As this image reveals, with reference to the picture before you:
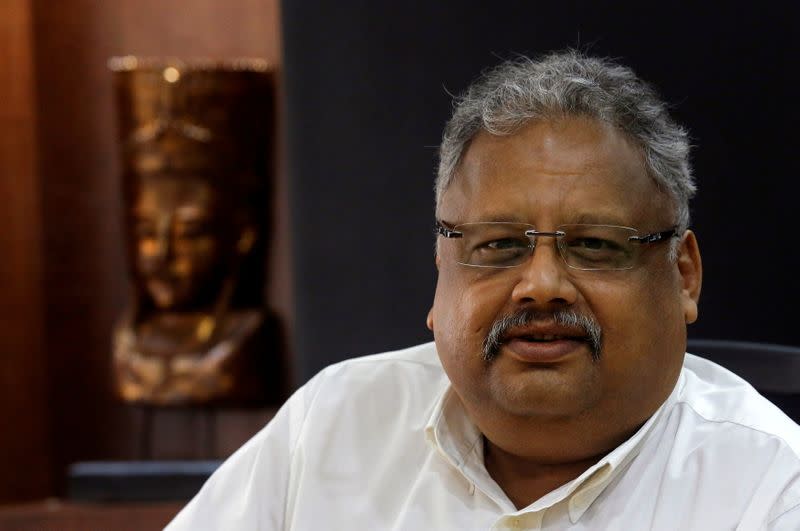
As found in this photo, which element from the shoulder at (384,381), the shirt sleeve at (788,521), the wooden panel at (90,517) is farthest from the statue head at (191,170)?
the shirt sleeve at (788,521)

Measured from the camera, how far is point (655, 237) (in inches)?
55.9

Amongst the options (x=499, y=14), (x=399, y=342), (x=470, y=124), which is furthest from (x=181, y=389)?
(x=470, y=124)

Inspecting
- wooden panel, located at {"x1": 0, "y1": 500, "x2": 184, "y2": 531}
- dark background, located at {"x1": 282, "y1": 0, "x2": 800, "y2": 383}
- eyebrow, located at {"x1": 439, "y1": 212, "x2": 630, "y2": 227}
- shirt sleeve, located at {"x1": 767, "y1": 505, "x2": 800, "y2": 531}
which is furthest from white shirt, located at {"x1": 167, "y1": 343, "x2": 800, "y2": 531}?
wooden panel, located at {"x1": 0, "y1": 500, "x2": 184, "y2": 531}

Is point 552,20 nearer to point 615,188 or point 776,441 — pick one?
point 615,188

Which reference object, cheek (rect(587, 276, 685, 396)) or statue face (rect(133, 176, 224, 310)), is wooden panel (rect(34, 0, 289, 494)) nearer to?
statue face (rect(133, 176, 224, 310))

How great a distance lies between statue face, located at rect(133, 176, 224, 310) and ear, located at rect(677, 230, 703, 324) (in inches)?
109

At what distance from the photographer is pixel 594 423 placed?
140cm

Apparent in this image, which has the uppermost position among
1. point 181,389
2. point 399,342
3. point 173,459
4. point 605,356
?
point 605,356

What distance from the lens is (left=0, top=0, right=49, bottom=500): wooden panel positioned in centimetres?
436

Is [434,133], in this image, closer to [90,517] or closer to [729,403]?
[729,403]

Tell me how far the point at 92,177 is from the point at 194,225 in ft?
2.16

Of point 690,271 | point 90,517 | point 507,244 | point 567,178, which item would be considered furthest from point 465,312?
point 90,517

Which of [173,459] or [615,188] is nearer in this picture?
[615,188]

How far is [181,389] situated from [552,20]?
2.31 metres
